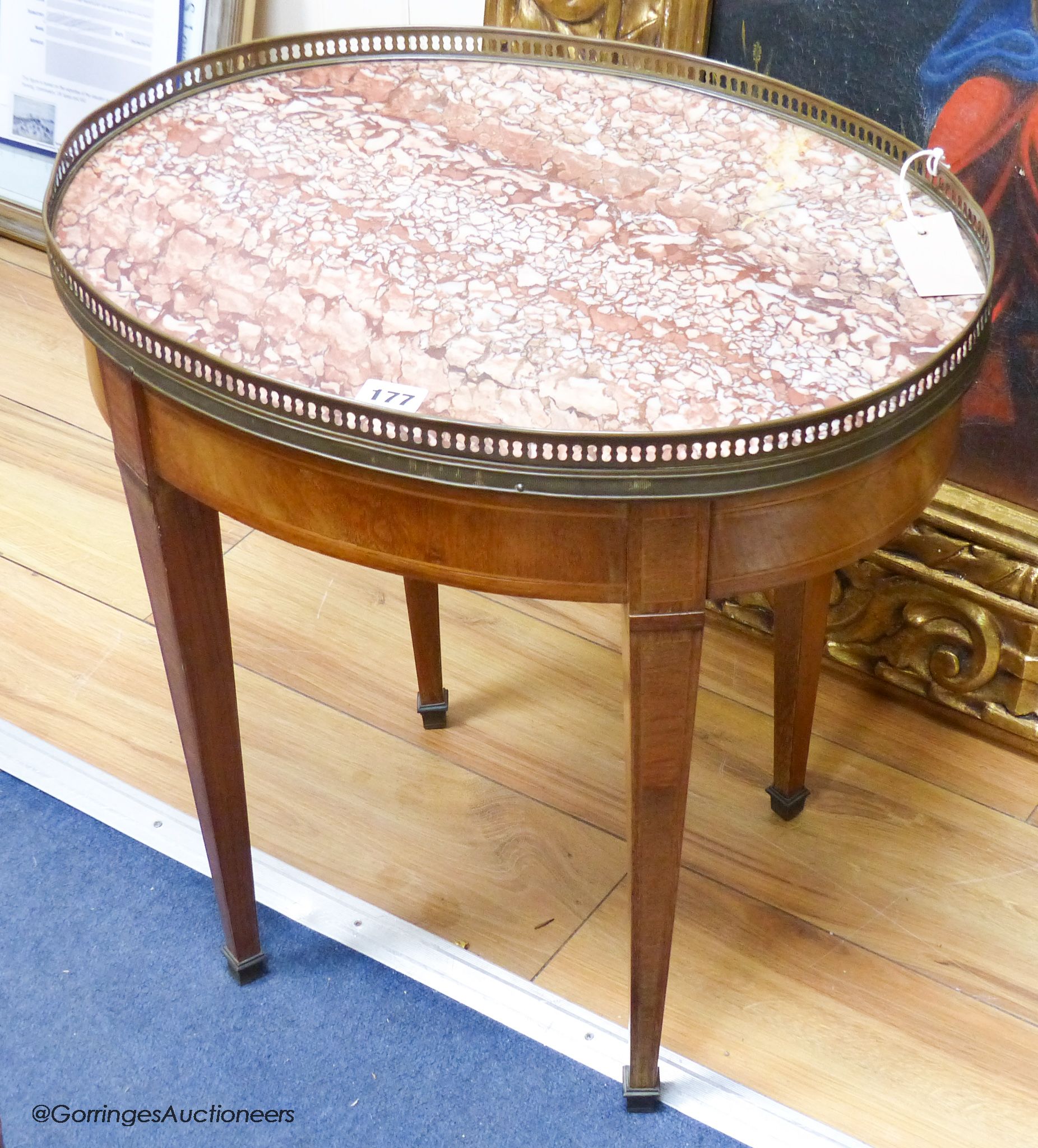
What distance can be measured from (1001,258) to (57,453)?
1.17 metres

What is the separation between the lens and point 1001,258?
1.25m

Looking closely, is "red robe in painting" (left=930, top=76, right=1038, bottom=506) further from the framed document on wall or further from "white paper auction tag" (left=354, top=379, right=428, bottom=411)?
the framed document on wall

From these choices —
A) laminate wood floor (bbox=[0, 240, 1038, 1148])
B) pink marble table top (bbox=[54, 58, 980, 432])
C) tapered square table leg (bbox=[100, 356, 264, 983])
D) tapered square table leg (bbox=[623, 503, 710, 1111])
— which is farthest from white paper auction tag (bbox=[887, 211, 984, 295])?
laminate wood floor (bbox=[0, 240, 1038, 1148])

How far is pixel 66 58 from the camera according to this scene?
2.05 metres

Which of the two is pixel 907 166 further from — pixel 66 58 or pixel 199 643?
pixel 66 58

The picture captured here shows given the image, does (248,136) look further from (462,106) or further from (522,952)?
(522,952)

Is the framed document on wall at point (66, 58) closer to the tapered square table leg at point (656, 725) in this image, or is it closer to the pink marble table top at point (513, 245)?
the pink marble table top at point (513, 245)

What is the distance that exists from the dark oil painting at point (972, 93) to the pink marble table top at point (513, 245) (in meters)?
0.21

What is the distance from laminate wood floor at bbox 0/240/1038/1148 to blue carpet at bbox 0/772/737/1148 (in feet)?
0.22

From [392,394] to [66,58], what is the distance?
1536 millimetres

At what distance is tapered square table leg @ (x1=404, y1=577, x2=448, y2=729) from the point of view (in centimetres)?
136

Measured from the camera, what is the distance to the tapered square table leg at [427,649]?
4.46ft

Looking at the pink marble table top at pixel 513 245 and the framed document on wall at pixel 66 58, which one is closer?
the pink marble table top at pixel 513 245

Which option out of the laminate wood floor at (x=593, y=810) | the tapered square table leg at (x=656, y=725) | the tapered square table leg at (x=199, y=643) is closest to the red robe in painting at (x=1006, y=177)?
the laminate wood floor at (x=593, y=810)
